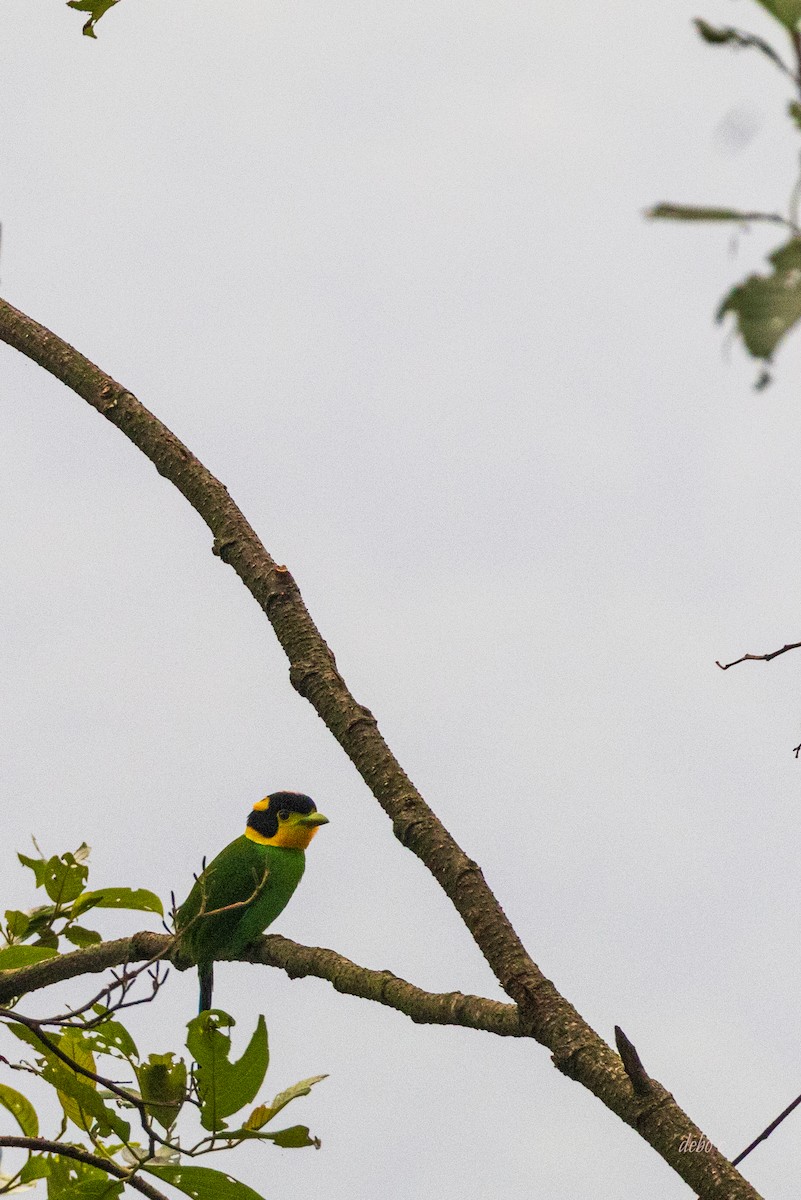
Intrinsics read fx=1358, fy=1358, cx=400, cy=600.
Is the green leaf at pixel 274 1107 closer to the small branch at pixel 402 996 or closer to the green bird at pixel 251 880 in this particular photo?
the small branch at pixel 402 996

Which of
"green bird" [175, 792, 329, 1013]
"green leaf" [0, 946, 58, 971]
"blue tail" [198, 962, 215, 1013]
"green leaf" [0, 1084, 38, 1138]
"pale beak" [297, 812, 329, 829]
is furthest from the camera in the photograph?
"pale beak" [297, 812, 329, 829]

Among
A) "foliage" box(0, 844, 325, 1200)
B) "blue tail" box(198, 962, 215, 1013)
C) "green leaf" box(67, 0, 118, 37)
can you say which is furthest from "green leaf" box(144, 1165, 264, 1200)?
"blue tail" box(198, 962, 215, 1013)

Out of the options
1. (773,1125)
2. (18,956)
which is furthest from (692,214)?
(18,956)

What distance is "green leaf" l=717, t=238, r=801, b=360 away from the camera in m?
0.83

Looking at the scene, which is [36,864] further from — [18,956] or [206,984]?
[206,984]

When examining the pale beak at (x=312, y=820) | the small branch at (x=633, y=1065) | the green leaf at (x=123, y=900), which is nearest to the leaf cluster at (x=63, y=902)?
the green leaf at (x=123, y=900)

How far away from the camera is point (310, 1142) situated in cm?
251

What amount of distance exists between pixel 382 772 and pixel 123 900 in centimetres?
Answer: 95

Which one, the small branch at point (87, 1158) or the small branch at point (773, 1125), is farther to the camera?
the small branch at point (87, 1158)

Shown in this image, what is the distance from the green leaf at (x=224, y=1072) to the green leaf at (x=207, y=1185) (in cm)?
11

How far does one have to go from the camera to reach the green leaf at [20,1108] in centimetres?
294

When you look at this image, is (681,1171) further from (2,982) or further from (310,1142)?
(2,982)

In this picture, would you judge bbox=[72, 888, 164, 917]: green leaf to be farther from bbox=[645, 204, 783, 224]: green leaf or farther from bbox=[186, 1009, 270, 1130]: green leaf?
bbox=[645, 204, 783, 224]: green leaf

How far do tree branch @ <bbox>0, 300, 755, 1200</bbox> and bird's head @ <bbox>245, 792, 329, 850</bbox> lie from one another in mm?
2779
